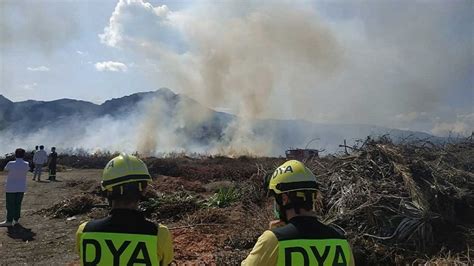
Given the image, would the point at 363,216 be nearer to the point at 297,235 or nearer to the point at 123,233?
the point at 297,235

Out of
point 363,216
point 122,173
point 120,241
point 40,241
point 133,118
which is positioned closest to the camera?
point 120,241

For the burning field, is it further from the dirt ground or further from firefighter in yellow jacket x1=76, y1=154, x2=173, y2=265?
firefighter in yellow jacket x1=76, y1=154, x2=173, y2=265

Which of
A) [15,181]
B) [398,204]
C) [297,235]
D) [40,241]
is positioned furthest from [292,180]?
[15,181]

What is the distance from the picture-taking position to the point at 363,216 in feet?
23.0

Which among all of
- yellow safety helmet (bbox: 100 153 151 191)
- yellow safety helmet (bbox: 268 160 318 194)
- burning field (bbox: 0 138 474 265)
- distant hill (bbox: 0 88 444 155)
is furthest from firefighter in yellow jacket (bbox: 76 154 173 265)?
distant hill (bbox: 0 88 444 155)

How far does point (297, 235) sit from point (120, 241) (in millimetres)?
1031

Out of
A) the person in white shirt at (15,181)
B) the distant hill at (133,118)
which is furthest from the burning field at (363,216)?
the distant hill at (133,118)

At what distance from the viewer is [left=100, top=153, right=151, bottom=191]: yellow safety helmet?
254cm

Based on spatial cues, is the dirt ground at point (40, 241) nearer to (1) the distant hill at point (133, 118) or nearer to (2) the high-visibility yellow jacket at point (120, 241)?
(2) the high-visibility yellow jacket at point (120, 241)

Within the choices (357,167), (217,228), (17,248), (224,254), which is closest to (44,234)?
(17,248)

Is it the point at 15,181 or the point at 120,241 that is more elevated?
the point at 120,241

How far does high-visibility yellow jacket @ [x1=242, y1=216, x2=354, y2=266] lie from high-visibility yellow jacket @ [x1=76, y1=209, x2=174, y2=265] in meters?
0.61

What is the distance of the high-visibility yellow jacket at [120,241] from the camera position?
2.38m

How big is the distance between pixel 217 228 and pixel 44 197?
337 inches
